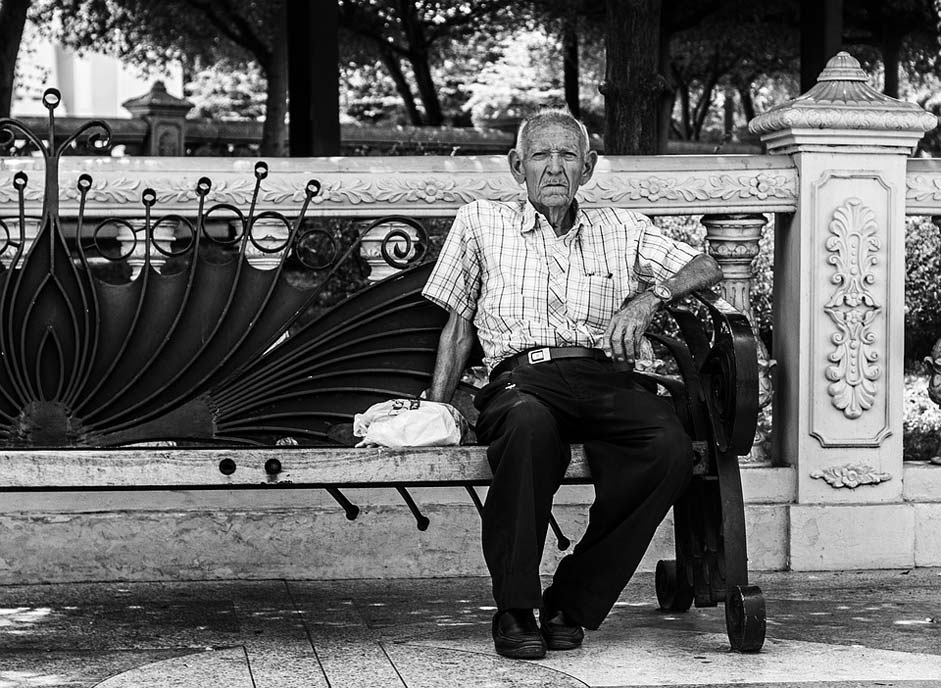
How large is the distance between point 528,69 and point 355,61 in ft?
17.2

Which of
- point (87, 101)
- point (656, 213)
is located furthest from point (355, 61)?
point (87, 101)

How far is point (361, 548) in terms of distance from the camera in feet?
16.2

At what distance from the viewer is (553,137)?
4281mm

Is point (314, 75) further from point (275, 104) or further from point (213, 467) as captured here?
point (213, 467)

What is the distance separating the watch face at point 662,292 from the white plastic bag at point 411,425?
65cm

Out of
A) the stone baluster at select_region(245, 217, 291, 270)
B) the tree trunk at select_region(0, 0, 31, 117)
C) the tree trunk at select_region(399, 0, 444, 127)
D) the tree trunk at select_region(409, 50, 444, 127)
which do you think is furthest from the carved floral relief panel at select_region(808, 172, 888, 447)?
the tree trunk at select_region(409, 50, 444, 127)

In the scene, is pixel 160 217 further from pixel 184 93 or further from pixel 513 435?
pixel 184 93

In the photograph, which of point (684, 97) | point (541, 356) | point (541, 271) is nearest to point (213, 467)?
point (541, 356)

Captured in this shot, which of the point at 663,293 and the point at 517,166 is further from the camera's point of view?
the point at 517,166

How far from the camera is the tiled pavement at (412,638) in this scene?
3713mm

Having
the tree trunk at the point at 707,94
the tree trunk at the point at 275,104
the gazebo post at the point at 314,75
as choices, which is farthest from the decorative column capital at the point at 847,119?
the tree trunk at the point at 707,94

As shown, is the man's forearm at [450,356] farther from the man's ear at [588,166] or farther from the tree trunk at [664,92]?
the tree trunk at [664,92]

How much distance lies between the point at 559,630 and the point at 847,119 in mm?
2001

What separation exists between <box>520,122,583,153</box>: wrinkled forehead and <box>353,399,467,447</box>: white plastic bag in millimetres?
781
